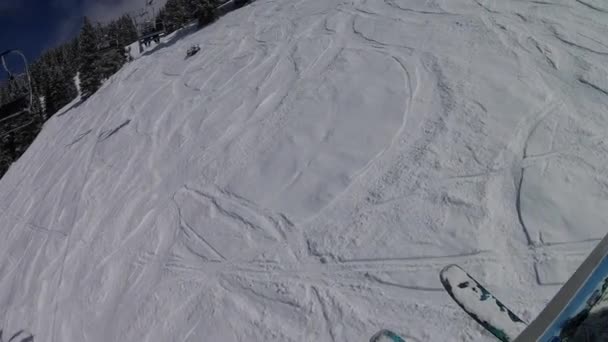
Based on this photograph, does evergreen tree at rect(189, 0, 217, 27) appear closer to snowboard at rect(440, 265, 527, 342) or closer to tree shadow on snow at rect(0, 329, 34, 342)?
tree shadow on snow at rect(0, 329, 34, 342)

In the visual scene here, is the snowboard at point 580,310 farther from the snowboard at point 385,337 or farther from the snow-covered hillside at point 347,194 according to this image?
the snow-covered hillside at point 347,194

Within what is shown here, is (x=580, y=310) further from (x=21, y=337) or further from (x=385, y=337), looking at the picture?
(x=21, y=337)

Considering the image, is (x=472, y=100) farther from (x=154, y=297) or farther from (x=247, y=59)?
(x=247, y=59)

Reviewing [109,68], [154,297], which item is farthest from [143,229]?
[109,68]

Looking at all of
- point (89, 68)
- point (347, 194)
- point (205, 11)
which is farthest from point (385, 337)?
point (89, 68)

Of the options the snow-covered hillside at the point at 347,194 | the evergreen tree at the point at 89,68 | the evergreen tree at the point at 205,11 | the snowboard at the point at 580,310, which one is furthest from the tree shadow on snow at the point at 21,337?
the evergreen tree at the point at 89,68

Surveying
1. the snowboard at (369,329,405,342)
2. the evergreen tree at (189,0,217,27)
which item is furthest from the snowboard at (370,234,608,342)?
the evergreen tree at (189,0,217,27)
